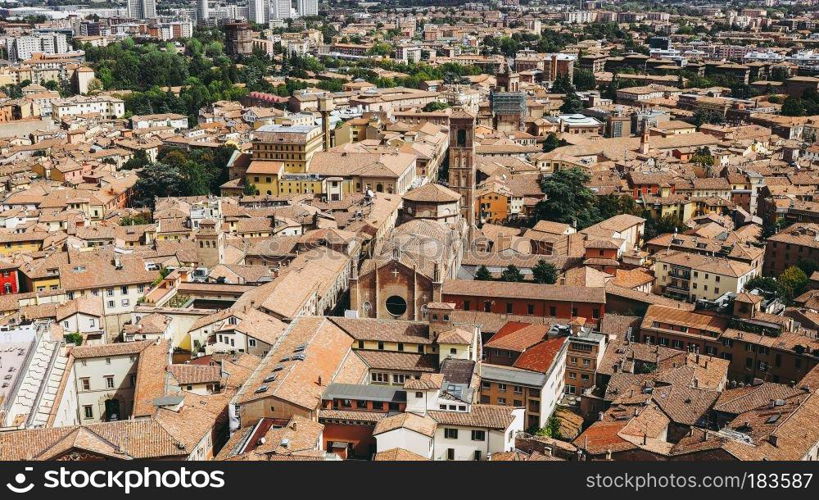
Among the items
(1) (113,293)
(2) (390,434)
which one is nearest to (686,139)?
(1) (113,293)

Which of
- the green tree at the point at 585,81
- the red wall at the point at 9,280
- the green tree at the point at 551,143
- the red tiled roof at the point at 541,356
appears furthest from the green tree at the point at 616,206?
the green tree at the point at 585,81

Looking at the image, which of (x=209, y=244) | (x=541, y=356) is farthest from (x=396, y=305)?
(x=209, y=244)

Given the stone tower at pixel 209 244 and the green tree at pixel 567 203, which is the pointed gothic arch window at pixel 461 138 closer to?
the green tree at pixel 567 203

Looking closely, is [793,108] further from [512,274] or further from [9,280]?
[9,280]

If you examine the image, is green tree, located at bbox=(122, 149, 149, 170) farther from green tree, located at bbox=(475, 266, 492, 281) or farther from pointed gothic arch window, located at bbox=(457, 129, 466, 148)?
green tree, located at bbox=(475, 266, 492, 281)

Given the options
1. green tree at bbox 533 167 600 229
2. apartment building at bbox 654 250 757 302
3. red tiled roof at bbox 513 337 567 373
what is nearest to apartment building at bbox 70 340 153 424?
red tiled roof at bbox 513 337 567 373

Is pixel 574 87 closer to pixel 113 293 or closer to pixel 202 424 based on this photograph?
pixel 113 293
